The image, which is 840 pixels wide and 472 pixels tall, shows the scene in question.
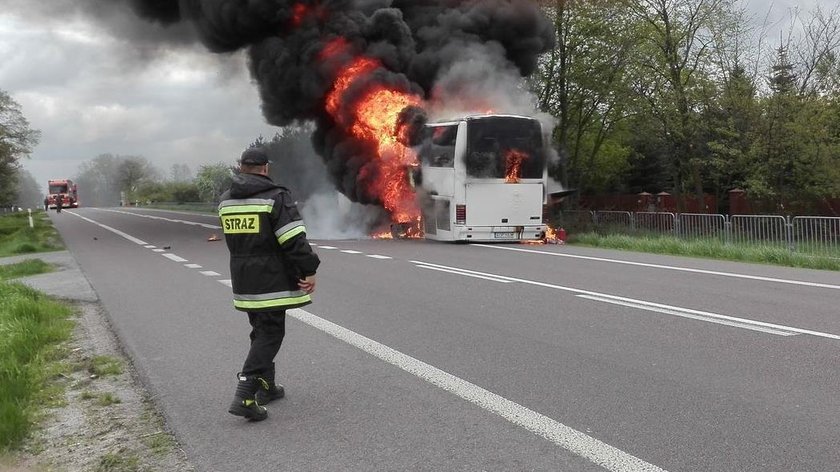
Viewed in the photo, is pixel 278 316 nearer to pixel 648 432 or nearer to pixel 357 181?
pixel 648 432

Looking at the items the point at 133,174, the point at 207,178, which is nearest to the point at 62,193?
the point at 207,178

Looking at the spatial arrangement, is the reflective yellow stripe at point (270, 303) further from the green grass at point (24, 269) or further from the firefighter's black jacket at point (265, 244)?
the green grass at point (24, 269)

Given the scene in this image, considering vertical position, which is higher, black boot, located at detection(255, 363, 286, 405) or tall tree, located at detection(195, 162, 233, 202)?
tall tree, located at detection(195, 162, 233, 202)

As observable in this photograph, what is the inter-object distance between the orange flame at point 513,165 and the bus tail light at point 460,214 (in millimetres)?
1294

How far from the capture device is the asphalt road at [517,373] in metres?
3.77

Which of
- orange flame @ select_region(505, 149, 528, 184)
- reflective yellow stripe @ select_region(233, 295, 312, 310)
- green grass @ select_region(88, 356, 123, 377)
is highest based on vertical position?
orange flame @ select_region(505, 149, 528, 184)

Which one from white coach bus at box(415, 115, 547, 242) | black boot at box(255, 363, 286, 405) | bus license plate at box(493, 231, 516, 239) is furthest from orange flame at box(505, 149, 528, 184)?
black boot at box(255, 363, 286, 405)

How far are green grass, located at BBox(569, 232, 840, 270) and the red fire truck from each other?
2658 inches

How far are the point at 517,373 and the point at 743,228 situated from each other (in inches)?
466

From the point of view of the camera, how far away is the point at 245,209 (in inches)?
171

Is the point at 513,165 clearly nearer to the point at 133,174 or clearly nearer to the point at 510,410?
the point at 510,410

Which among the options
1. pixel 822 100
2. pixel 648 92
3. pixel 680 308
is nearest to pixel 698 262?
pixel 680 308

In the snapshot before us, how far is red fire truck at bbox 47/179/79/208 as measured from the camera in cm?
7350

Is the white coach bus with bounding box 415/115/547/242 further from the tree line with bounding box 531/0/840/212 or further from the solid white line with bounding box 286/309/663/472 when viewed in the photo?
the solid white line with bounding box 286/309/663/472
